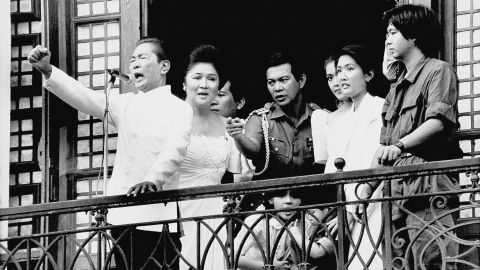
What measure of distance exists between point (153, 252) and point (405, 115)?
217 cm

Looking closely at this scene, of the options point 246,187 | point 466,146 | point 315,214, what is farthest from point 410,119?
point 466,146

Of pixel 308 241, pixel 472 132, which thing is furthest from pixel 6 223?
pixel 472 132

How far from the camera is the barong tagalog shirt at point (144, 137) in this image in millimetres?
12133

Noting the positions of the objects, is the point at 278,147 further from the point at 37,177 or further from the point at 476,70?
the point at 37,177

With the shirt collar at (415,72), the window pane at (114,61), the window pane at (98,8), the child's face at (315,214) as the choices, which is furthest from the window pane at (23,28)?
the shirt collar at (415,72)

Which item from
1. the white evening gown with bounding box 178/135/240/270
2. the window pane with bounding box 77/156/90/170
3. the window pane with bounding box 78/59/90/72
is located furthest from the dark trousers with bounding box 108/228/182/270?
the window pane with bounding box 78/59/90/72

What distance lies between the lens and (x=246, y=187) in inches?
460

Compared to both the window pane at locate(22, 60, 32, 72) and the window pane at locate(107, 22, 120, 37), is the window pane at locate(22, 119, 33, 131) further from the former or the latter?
the window pane at locate(107, 22, 120, 37)

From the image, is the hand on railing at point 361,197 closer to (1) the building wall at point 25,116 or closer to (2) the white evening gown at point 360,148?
(2) the white evening gown at point 360,148

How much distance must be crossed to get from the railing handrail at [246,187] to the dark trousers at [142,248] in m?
0.28

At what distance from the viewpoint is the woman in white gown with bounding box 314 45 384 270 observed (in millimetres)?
11734

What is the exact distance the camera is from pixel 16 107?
47.6 ft

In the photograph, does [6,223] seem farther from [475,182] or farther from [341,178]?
[475,182]

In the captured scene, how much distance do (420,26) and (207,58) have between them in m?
2.10
